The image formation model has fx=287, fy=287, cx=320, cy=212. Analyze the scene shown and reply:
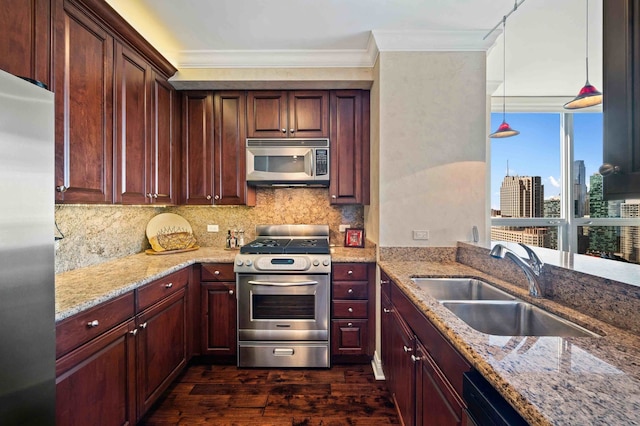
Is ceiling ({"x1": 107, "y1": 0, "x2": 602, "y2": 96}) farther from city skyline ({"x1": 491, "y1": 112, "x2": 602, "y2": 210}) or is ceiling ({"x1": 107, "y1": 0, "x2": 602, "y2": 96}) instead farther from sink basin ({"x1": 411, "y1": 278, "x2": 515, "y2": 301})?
sink basin ({"x1": 411, "y1": 278, "x2": 515, "y2": 301})

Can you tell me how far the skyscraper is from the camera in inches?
144

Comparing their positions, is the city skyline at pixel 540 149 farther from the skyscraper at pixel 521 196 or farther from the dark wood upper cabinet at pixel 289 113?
the dark wood upper cabinet at pixel 289 113

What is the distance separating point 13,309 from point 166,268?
1.25 meters

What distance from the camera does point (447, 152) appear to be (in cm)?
223

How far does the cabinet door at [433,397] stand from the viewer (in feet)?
3.21

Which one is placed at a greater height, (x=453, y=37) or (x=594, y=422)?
(x=453, y=37)

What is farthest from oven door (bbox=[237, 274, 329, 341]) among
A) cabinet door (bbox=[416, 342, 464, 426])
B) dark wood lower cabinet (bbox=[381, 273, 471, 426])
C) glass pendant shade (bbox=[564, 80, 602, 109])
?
glass pendant shade (bbox=[564, 80, 602, 109])

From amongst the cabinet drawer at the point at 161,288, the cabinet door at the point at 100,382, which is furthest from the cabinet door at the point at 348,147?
the cabinet door at the point at 100,382

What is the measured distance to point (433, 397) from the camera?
Answer: 1151mm

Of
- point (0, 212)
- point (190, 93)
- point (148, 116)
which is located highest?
→ point (190, 93)

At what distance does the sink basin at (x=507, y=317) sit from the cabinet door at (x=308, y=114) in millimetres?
1883

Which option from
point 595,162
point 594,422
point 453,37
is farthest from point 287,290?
point 595,162

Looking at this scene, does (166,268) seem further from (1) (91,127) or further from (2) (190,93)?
(2) (190,93)

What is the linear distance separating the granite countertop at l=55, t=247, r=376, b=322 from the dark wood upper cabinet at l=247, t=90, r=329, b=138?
115cm
